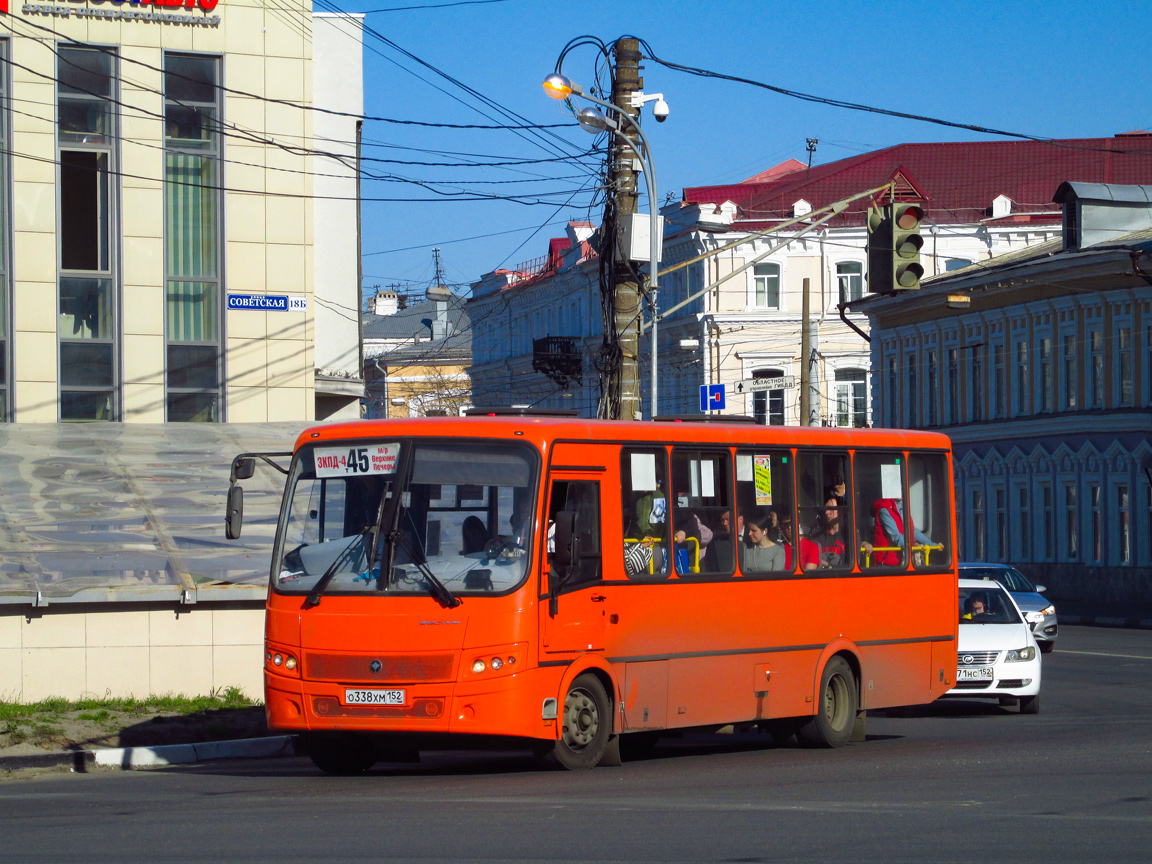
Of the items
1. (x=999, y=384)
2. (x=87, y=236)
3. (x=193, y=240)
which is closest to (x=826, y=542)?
(x=193, y=240)

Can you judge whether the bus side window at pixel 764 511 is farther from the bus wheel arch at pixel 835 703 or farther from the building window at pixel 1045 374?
the building window at pixel 1045 374

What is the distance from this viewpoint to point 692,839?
29.6ft

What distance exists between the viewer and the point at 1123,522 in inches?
1795

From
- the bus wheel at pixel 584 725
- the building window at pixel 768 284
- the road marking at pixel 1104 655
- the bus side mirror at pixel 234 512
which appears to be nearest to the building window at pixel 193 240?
the bus side mirror at pixel 234 512

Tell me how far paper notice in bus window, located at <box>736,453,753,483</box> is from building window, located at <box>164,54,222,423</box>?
12.0 m

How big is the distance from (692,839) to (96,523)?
11.9m

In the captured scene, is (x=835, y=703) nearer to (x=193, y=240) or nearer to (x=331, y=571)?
(x=331, y=571)

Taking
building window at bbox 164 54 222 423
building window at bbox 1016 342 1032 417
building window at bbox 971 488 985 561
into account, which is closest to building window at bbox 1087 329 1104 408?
building window at bbox 1016 342 1032 417

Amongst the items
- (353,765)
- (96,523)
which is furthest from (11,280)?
(353,765)

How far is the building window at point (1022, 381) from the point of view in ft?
164

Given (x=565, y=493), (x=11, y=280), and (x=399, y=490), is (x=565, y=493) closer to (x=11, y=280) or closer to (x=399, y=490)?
(x=399, y=490)

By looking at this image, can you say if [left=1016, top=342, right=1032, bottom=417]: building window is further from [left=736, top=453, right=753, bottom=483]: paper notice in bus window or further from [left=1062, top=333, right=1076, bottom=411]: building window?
[left=736, top=453, right=753, bottom=483]: paper notice in bus window

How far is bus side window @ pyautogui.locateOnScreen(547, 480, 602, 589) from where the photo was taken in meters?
12.6

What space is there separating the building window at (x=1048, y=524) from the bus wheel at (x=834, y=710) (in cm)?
3512
